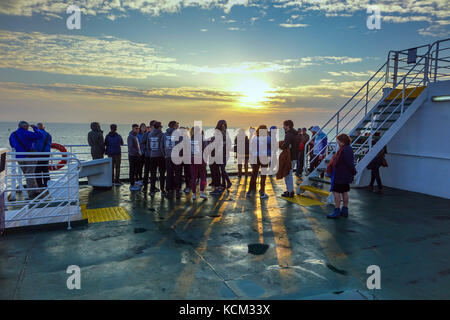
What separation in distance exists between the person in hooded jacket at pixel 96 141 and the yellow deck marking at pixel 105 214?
10.1 feet

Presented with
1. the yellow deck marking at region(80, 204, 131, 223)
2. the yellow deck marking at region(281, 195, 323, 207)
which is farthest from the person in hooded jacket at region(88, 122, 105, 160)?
the yellow deck marking at region(281, 195, 323, 207)

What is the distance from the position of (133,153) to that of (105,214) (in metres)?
3.07

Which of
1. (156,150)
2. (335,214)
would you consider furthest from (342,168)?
(156,150)

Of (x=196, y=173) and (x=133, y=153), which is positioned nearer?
(x=196, y=173)

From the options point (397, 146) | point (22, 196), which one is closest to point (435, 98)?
point (397, 146)

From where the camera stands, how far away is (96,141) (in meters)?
9.90

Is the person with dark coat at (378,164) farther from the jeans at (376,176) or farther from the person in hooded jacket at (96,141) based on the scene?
the person in hooded jacket at (96,141)

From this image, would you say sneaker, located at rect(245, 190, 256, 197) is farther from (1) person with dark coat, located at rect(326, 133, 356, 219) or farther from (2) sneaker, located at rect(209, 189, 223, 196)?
(1) person with dark coat, located at rect(326, 133, 356, 219)

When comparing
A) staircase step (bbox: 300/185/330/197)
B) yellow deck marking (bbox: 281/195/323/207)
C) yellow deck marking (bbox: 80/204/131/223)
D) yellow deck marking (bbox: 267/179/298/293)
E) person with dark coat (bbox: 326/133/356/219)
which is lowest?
yellow deck marking (bbox: 267/179/298/293)

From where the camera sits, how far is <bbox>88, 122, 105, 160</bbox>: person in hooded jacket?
9.84 m

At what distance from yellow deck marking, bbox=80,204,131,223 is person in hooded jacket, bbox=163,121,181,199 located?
161cm

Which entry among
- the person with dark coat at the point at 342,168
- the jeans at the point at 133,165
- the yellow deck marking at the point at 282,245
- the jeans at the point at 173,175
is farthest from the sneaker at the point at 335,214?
the jeans at the point at 133,165

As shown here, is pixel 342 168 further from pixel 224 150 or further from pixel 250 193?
pixel 224 150

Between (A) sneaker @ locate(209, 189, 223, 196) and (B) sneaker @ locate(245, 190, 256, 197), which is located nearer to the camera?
(B) sneaker @ locate(245, 190, 256, 197)
